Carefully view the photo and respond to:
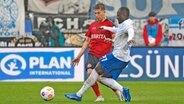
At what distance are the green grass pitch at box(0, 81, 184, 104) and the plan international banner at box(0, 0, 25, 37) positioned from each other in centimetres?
509

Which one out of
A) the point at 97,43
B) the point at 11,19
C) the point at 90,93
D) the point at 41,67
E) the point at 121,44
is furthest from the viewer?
the point at 11,19

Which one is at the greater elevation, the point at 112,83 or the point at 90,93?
the point at 112,83

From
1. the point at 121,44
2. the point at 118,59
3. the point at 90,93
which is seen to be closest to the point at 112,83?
the point at 118,59

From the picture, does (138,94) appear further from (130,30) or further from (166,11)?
(166,11)

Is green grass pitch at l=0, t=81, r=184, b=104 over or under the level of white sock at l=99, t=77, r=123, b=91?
under

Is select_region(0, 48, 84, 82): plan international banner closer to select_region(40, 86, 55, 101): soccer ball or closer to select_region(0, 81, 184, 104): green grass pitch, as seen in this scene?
select_region(0, 81, 184, 104): green grass pitch

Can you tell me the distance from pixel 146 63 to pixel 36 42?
516cm

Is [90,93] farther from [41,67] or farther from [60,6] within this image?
[60,6]

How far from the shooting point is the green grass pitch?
15.3 metres

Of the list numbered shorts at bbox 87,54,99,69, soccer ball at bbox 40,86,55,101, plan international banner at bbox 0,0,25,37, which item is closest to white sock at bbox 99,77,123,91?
numbered shorts at bbox 87,54,99,69

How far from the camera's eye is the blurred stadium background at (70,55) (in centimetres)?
1880

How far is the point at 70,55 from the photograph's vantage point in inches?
927

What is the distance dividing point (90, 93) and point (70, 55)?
5099 millimetres

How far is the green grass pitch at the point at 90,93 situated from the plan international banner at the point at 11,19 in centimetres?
509
